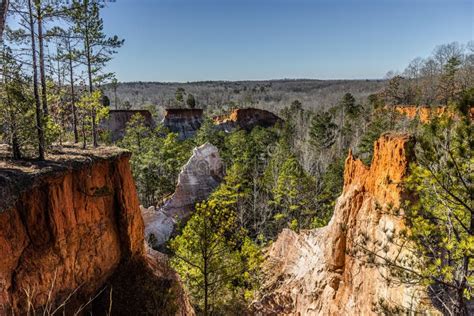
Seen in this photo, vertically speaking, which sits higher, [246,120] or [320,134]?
[246,120]

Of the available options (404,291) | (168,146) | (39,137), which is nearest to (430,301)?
(404,291)

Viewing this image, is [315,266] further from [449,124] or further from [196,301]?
[449,124]

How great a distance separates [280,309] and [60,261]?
397 inches

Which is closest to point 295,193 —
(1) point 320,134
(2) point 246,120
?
(1) point 320,134

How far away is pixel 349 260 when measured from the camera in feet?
39.7

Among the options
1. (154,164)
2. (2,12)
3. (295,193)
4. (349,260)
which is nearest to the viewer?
(2,12)

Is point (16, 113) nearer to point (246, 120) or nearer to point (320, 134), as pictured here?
point (320, 134)

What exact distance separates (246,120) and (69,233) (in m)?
53.4

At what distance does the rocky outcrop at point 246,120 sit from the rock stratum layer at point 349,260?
4297 centimetres

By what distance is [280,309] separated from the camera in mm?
14781

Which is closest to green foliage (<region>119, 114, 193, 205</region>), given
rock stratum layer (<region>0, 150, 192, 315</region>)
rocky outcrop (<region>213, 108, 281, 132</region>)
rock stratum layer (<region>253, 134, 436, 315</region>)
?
rock stratum layer (<region>253, 134, 436, 315</region>)

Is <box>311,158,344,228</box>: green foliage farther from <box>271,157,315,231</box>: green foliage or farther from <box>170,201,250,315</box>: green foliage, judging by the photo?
<box>170,201,250,315</box>: green foliage

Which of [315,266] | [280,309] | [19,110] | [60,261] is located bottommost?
[280,309]

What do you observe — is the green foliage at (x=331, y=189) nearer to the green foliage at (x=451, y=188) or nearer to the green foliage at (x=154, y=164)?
the green foliage at (x=154, y=164)
